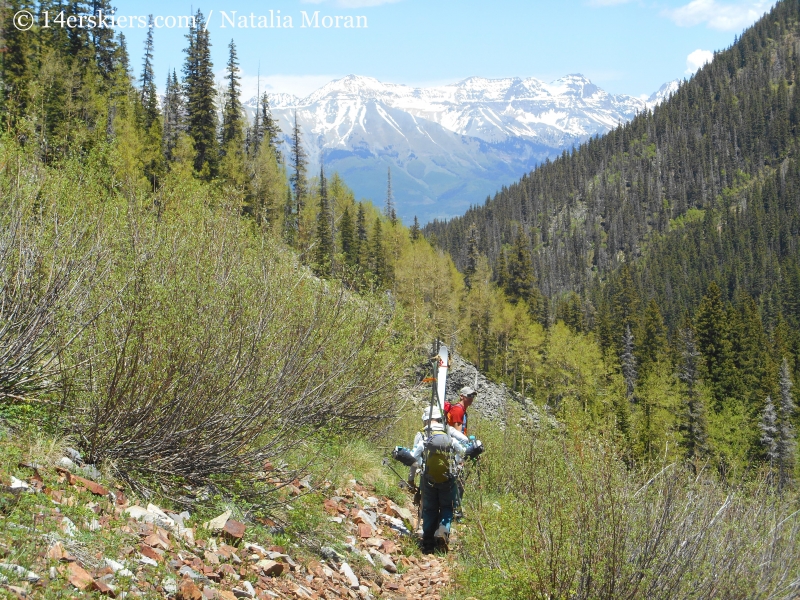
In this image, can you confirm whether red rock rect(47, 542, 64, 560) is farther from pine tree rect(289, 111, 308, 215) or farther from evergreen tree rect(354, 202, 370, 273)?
pine tree rect(289, 111, 308, 215)

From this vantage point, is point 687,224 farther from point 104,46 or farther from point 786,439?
point 104,46

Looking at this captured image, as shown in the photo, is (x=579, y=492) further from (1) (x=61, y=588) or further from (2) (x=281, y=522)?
(1) (x=61, y=588)

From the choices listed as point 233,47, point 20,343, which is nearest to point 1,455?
point 20,343

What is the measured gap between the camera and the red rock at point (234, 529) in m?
5.78

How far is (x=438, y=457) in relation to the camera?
314 inches

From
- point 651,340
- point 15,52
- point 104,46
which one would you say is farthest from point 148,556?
point 651,340

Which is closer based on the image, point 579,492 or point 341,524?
point 579,492

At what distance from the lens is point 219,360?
257 inches

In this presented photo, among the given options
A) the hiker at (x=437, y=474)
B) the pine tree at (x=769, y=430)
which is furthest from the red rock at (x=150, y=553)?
the pine tree at (x=769, y=430)

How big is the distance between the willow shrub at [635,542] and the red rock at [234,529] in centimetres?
245

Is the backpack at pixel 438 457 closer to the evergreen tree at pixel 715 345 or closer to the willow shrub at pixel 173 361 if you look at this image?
the willow shrub at pixel 173 361

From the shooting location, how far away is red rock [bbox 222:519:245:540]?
578 cm

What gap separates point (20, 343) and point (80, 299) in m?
0.68

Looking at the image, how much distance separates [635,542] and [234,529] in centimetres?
367
